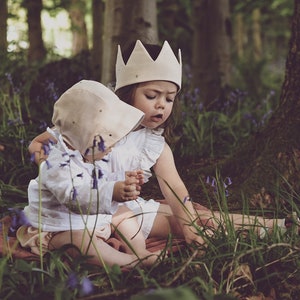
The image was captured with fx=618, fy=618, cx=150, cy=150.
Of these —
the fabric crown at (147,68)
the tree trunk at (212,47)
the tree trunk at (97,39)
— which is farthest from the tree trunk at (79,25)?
the fabric crown at (147,68)

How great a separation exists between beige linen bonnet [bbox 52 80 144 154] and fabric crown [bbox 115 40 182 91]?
37cm

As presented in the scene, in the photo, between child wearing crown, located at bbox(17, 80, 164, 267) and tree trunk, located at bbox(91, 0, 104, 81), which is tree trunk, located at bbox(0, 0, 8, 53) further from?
tree trunk, located at bbox(91, 0, 104, 81)

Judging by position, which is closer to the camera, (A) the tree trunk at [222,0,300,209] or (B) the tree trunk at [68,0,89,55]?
(A) the tree trunk at [222,0,300,209]

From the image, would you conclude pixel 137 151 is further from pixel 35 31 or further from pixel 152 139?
pixel 35 31

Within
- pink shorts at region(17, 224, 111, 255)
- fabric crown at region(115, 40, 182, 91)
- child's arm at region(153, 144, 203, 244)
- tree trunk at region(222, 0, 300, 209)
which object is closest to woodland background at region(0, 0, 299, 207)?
tree trunk at region(222, 0, 300, 209)

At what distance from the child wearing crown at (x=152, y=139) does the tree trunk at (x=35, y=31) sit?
198 inches

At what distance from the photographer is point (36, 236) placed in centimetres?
308

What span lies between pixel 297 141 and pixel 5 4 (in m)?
2.56

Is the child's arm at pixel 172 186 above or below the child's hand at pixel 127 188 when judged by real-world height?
below

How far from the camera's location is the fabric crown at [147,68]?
3387 millimetres

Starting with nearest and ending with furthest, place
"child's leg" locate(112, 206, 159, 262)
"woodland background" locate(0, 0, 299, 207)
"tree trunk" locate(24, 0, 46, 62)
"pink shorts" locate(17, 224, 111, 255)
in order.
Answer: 1. "pink shorts" locate(17, 224, 111, 255)
2. "child's leg" locate(112, 206, 159, 262)
3. "woodland background" locate(0, 0, 299, 207)
4. "tree trunk" locate(24, 0, 46, 62)

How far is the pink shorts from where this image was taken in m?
3.07

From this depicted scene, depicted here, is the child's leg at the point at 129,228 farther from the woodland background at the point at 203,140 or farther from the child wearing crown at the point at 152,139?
the woodland background at the point at 203,140

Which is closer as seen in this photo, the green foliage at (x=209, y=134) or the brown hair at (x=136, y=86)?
the brown hair at (x=136, y=86)
